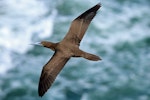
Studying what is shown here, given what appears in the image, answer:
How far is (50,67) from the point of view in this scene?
12789 mm

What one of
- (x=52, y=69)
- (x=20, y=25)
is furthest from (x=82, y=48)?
(x=52, y=69)

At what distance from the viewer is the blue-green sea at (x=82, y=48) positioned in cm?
2416

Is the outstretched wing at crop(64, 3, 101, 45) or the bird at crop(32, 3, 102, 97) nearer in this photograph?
the bird at crop(32, 3, 102, 97)

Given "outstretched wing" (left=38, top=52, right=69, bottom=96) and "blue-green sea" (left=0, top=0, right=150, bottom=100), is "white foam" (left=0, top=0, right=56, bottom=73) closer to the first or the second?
"blue-green sea" (left=0, top=0, right=150, bottom=100)

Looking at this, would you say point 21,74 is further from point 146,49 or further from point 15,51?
point 146,49

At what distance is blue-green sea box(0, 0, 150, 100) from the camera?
24156mm

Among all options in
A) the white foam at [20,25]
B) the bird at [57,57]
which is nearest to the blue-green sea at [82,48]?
the white foam at [20,25]

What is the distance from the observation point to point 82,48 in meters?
24.8

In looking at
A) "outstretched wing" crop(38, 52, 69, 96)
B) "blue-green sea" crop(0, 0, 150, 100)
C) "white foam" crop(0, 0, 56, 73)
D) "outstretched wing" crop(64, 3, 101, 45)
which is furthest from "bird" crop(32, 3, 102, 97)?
"white foam" crop(0, 0, 56, 73)

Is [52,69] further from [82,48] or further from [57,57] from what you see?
[82,48]

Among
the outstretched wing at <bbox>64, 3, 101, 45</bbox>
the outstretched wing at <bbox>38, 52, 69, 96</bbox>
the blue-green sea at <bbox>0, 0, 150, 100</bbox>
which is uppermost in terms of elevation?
the blue-green sea at <bbox>0, 0, 150, 100</bbox>

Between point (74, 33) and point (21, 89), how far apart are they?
10.6 meters

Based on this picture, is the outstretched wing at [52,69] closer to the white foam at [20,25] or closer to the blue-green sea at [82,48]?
the blue-green sea at [82,48]

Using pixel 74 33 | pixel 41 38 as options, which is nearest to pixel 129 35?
pixel 41 38
